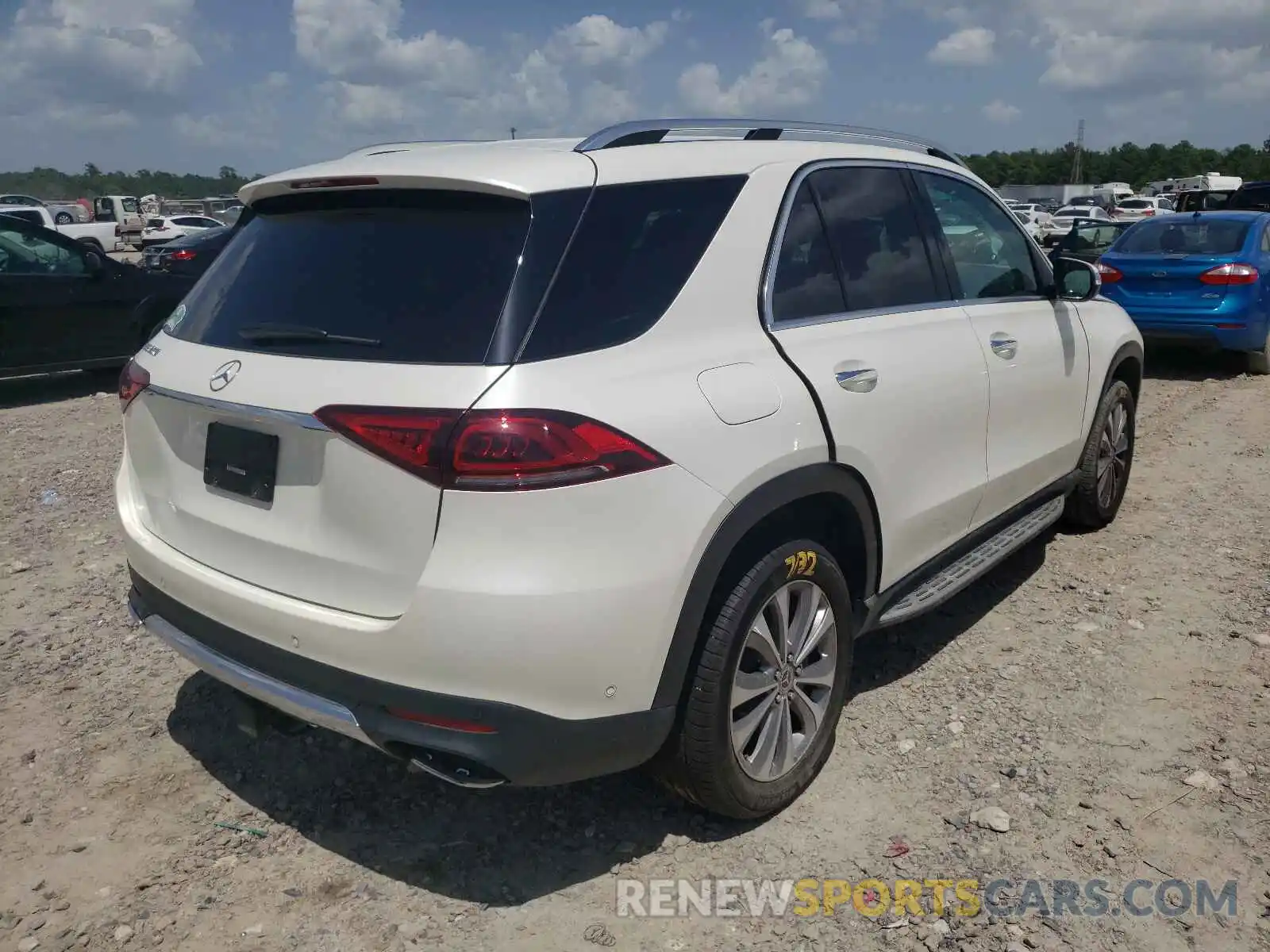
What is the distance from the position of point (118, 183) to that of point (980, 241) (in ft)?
427

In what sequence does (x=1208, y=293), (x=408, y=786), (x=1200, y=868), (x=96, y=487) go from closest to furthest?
(x=1200, y=868) < (x=408, y=786) < (x=96, y=487) < (x=1208, y=293)

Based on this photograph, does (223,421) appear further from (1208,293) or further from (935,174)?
(1208,293)

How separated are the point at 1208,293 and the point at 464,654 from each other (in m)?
9.24

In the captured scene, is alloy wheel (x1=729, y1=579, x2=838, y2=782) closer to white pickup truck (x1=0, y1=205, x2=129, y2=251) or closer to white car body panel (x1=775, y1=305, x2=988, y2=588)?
white car body panel (x1=775, y1=305, x2=988, y2=588)

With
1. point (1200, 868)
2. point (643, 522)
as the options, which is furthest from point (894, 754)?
point (643, 522)

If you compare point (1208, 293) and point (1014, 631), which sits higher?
point (1208, 293)

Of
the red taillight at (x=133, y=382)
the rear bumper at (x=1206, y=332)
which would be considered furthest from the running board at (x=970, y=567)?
the rear bumper at (x=1206, y=332)

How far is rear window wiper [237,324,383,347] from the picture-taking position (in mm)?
2389

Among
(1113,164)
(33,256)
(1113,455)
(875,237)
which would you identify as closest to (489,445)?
(875,237)

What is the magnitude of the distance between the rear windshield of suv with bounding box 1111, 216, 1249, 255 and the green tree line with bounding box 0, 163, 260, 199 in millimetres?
99018

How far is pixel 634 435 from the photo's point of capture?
2.29 metres

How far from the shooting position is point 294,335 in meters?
2.50

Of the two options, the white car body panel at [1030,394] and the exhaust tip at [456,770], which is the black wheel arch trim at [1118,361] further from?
the exhaust tip at [456,770]

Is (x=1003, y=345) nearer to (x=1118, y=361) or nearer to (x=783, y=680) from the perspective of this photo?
(x=1118, y=361)
